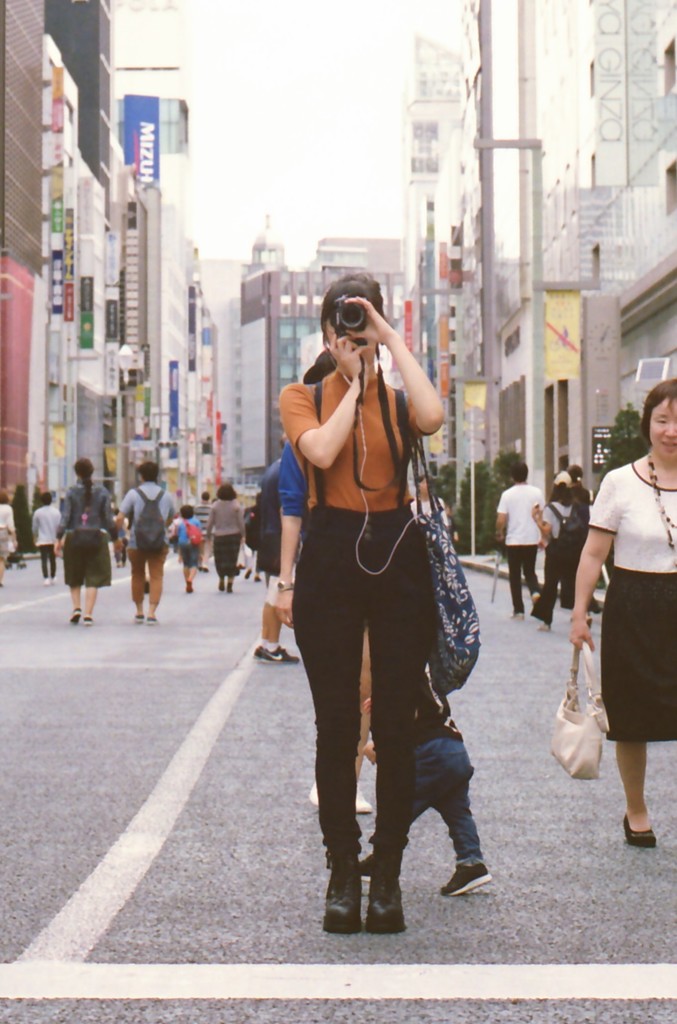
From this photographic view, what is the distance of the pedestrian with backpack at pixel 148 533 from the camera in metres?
17.9

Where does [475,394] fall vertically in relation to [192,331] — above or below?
below

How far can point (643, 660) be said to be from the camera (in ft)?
17.4

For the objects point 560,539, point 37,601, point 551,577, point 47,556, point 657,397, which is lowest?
point 37,601

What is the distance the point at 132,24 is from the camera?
591 feet

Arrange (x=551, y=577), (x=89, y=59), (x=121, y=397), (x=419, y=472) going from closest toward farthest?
(x=419, y=472) < (x=551, y=577) < (x=89, y=59) < (x=121, y=397)

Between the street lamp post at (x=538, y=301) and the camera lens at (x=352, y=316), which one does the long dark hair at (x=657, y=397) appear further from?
the street lamp post at (x=538, y=301)

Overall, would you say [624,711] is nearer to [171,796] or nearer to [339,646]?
[339,646]

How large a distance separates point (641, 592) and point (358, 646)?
139 centimetres

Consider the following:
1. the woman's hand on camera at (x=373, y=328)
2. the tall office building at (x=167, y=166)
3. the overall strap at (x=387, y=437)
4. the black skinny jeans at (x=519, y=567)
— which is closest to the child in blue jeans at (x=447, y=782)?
the overall strap at (x=387, y=437)

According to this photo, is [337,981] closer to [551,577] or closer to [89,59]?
[551,577]

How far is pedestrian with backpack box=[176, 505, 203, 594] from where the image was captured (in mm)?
27062

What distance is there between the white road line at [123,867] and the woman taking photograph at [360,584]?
0.67 metres

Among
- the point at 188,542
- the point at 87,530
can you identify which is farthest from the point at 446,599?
the point at 188,542

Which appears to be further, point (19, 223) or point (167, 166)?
point (167, 166)
